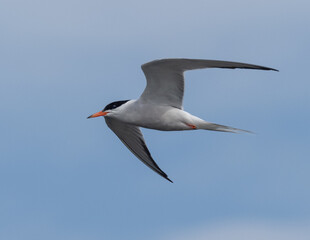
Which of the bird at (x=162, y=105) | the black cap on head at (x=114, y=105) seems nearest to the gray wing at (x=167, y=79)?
the bird at (x=162, y=105)

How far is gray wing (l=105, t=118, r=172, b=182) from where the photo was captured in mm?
12961

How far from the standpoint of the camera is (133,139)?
13.1m

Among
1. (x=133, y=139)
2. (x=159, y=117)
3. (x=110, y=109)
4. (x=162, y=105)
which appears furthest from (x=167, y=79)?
(x=133, y=139)

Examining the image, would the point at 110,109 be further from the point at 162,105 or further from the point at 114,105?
the point at 162,105

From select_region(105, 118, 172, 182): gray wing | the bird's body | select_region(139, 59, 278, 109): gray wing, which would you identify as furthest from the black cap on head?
select_region(105, 118, 172, 182): gray wing

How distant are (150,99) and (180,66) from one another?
3.49ft

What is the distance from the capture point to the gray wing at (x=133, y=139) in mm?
12961

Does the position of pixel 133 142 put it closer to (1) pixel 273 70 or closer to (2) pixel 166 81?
(2) pixel 166 81

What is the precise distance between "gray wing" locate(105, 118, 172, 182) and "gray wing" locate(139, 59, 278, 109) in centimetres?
198

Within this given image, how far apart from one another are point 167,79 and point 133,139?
9.01 ft

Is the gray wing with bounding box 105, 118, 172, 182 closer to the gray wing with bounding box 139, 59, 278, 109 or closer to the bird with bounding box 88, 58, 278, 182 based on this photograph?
the bird with bounding box 88, 58, 278, 182

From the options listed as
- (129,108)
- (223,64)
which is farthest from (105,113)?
(223,64)

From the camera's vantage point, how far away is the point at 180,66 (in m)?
10.4

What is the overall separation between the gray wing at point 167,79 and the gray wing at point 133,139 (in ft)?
6.50
